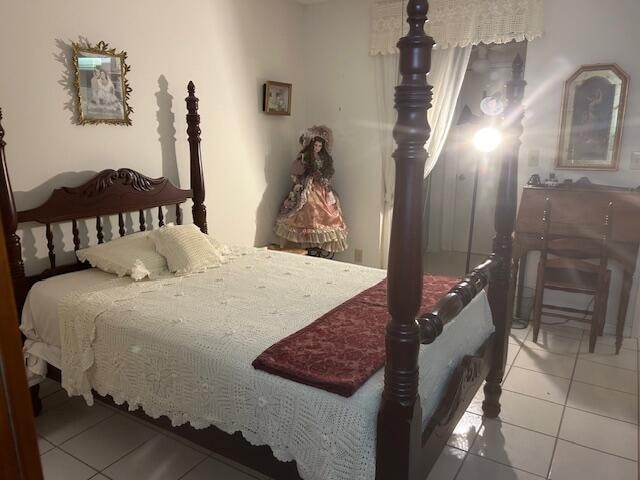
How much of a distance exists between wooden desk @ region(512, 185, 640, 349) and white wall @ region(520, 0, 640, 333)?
8.8 inches

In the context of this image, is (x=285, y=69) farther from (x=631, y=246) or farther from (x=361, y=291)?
(x=631, y=246)

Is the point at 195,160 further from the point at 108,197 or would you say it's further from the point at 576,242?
the point at 576,242

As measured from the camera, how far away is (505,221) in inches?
91.0

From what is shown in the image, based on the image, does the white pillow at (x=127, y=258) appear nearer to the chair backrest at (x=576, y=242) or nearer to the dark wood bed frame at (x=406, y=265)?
the dark wood bed frame at (x=406, y=265)

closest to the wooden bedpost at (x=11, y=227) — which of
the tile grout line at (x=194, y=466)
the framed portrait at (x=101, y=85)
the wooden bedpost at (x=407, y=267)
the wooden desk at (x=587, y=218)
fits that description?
the framed portrait at (x=101, y=85)

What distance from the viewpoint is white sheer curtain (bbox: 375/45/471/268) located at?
146 inches

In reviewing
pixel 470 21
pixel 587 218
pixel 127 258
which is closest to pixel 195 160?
pixel 127 258

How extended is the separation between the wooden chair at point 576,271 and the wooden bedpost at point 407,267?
2.18 m

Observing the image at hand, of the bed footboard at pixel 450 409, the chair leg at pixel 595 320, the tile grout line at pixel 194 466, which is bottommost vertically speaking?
the tile grout line at pixel 194 466

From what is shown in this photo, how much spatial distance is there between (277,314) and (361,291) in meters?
0.52

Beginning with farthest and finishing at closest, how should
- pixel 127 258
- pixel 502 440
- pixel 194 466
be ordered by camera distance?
pixel 127 258, pixel 502 440, pixel 194 466

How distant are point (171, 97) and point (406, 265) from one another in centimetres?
247

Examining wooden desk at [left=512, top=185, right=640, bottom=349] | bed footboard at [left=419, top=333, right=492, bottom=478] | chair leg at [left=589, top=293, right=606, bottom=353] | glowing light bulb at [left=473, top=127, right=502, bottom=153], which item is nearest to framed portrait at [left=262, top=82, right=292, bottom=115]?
glowing light bulb at [left=473, top=127, right=502, bottom=153]

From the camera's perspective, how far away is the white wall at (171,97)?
244 centimetres
